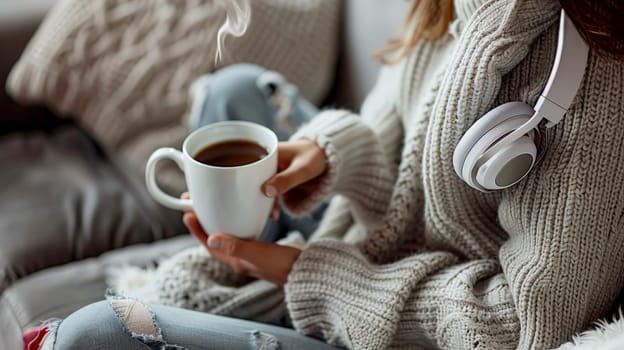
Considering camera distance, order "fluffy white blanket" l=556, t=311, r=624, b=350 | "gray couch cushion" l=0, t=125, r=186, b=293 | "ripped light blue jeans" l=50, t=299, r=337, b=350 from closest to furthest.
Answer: "fluffy white blanket" l=556, t=311, r=624, b=350 → "ripped light blue jeans" l=50, t=299, r=337, b=350 → "gray couch cushion" l=0, t=125, r=186, b=293

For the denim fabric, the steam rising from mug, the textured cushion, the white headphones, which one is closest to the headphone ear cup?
the white headphones

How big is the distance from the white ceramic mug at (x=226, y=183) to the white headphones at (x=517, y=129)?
211 mm

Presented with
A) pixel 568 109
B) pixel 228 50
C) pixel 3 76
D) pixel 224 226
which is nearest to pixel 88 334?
pixel 224 226

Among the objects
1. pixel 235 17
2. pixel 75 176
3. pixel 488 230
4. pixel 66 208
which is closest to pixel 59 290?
pixel 66 208

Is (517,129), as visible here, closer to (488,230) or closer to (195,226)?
(488,230)

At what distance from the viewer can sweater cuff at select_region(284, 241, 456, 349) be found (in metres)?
0.80

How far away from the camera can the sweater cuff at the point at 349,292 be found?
80 cm

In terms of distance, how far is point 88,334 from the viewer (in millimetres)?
740

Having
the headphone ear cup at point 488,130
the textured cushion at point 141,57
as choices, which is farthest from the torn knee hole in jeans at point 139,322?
the textured cushion at point 141,57

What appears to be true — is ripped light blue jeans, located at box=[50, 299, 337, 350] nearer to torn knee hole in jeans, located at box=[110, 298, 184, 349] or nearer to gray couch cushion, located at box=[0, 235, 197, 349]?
torn knee hole in jeans, located at box=[110, 298, 184, 349]

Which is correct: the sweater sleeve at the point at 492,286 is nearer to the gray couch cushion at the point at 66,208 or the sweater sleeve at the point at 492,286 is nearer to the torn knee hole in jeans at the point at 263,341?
the torn knee hole in jeans at the point at 263,341

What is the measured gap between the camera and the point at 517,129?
69 centimetres

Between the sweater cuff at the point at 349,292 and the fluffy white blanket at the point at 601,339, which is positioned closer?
the fluffy white blanket at the point at 601,339

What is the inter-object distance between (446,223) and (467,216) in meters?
0.02
